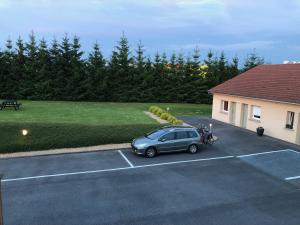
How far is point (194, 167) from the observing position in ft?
50.7

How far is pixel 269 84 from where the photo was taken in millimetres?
24047

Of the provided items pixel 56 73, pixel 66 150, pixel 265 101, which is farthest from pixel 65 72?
pixel 265 101

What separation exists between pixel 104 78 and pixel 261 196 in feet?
105

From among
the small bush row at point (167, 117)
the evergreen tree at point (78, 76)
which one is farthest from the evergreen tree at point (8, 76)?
the small bush row at point (167, 117)

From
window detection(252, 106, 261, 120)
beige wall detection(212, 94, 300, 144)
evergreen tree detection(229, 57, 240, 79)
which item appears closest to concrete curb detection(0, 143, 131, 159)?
beige wall detection(212, 94, 300, 144)

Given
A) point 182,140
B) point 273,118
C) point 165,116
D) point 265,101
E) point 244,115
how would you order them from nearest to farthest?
point 182,140, point 273,118, point 265,101, point 244,115, point 165,116

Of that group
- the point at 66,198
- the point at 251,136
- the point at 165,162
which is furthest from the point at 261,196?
the point at 251,136

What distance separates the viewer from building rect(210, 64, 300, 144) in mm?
20203

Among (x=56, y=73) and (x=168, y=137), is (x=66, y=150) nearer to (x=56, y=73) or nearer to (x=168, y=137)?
Answer: (x=168, y=137)

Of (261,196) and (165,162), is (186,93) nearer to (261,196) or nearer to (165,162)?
(165,162)

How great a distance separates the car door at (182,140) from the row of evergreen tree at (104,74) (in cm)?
2394

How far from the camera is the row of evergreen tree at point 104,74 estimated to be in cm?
3888

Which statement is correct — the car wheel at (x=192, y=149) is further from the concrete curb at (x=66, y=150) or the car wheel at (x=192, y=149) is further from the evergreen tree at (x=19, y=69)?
the evergreen tree at (x=19, y=69)

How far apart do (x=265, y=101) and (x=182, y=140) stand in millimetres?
8515
